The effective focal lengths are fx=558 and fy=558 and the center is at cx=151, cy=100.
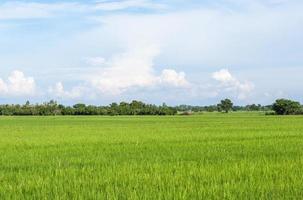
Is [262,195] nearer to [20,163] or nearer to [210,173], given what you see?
[210,173]

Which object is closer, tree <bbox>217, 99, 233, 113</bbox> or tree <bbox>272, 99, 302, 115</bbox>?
tree <bbox>272, 99, 302, 115</bbox>

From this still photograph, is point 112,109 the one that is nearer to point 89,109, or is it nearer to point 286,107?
point 89,109

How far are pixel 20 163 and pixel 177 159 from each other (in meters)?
3.40

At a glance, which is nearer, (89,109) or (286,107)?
(286,107)

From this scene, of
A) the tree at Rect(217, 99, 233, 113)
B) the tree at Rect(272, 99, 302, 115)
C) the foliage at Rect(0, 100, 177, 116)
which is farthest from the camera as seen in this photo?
the tree at Rect(217, 99, 233, 113)

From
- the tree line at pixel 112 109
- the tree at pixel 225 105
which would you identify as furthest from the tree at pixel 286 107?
the tree at pixel 225 105

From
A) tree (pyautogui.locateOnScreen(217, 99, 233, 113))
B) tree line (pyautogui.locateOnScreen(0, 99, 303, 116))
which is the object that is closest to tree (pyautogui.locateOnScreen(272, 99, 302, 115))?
tree line (pyautogui.locateOnScreen(0, 99, 303, 116))

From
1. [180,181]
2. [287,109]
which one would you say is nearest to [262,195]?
[180,181]

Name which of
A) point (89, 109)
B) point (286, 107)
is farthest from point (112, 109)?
point (286, 107)

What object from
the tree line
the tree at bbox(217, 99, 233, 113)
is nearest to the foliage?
the tree line

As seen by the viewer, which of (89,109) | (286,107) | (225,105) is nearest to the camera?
(286,107)

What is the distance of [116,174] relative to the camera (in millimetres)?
9266

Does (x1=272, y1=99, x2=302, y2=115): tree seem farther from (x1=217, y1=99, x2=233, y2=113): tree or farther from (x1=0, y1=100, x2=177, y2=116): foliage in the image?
(x1=217, y1=99, x2=233, y2=113): tree

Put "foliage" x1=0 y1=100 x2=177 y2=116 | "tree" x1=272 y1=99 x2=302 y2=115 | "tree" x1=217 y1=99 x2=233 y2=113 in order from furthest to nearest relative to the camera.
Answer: "tree" x1=217 y1=99 x2=233 y2=113, "foliage" x1=0 y1=100 x2=177 y2=116, "tree" x1=272 y1=99 x2=302 y2=115
